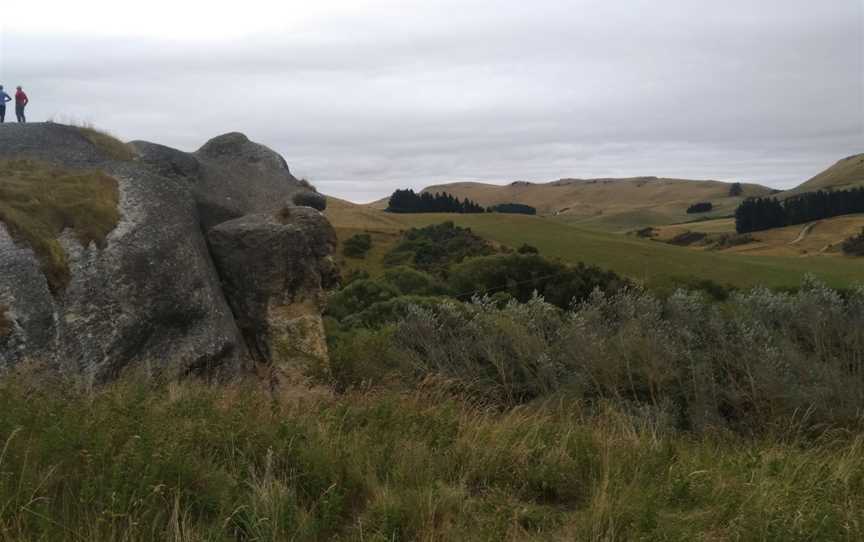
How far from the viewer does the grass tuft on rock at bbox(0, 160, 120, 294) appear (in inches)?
258

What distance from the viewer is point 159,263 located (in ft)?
24.6


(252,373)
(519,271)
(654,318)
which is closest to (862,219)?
(519,271)

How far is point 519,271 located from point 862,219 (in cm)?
7690

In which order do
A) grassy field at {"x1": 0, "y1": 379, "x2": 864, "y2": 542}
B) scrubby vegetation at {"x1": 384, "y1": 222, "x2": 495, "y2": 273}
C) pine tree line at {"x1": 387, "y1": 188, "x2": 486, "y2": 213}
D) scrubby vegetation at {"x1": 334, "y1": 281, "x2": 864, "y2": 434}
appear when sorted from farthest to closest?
pine tree line at {"x1": 387, "y1": 188, "x2": 486, "y2": 213} → scrubby vegetation at {"x1": 384, "y1": 222, "x2": 495, "y2": 273} → scrubby vegetation at {"x1": 334, "y1": 281, "x2": 864, "y2": 434} → grassy field at {"x1": 0, "y1": 379, "x2": 864, "y2": 542}

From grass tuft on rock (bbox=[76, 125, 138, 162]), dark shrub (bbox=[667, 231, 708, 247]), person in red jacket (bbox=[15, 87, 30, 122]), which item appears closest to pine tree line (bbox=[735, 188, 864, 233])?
dark shrub (bbox=[667, 231, 708, 247])

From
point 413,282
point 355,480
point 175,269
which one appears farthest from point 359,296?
point 355,480

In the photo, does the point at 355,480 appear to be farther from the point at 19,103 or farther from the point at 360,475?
the point at 19,103

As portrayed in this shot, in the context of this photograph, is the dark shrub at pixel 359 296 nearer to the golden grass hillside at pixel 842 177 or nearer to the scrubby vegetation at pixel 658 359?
the scrubby vegetation at pixel 658 359

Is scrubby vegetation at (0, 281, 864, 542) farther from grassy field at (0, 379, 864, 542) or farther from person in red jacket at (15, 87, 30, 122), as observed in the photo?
person in red jacket at (15, 87, 30, 122)

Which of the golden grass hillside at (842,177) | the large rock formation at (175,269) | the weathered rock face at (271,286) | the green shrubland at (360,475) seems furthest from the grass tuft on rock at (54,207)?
the golden grass hillside at (842,177)

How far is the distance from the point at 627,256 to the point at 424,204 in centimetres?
6560

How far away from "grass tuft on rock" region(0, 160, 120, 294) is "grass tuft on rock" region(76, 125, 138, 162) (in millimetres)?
681

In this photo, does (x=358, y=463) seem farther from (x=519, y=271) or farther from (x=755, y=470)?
(x=519, y=271)

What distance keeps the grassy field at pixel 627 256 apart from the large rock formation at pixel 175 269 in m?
40.4
